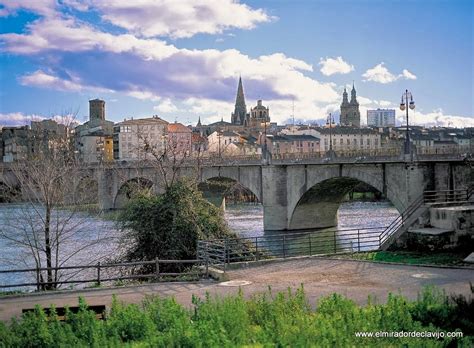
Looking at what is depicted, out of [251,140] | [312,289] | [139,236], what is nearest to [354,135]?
[251,140]

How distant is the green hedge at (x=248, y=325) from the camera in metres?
9.86

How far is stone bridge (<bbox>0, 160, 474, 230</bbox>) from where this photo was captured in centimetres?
3978

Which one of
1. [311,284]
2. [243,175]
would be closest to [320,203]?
[243,175]

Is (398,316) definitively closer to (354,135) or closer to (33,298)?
(33,298)

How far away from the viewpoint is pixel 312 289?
17.4 meters

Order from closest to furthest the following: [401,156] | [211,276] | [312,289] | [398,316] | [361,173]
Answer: [398,316], [312,289], [211,276], [401,156], [361,173]

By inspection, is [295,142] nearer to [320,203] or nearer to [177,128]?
[177,128]

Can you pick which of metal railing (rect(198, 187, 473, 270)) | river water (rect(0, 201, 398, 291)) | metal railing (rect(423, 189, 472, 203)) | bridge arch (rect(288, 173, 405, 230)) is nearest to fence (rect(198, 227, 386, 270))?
metal railing (rect(198, 187, 473, 270))

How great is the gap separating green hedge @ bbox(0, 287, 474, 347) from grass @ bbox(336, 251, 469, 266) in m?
10.8

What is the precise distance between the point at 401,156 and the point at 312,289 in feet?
84.6

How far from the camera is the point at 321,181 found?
2019 inches

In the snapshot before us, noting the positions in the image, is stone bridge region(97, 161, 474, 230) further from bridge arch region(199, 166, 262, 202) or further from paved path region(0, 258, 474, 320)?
paved path region(0, 258, 474, 320)

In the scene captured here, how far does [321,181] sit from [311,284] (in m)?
33.4

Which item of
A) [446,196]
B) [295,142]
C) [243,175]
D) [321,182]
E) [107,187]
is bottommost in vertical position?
[446,196]
